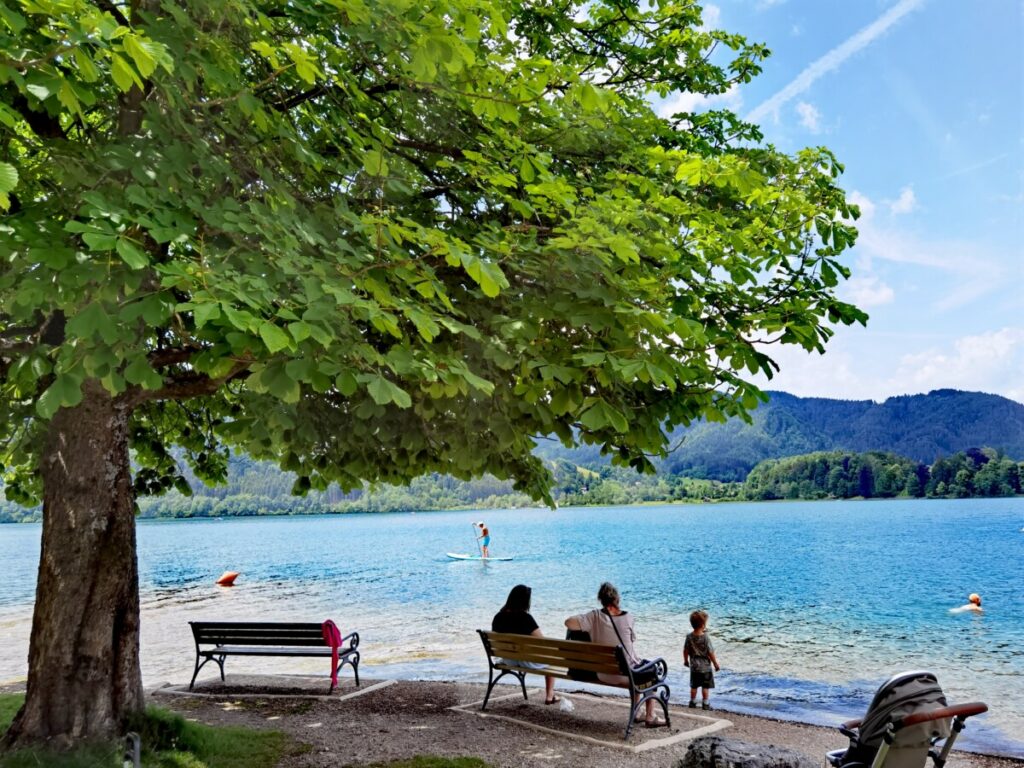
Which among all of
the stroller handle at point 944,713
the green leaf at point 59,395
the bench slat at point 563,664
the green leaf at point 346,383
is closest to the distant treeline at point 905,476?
the bench slat at point 563,664

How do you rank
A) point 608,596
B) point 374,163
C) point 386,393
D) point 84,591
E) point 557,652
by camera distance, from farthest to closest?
point 608,596 < point 557,652 < point 84,591 < point 374,163 < point 386,393

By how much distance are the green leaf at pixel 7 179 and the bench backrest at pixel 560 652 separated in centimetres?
671

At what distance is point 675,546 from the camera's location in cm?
7812

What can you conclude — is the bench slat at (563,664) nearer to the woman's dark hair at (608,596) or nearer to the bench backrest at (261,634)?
the woman's dark hair at (608,596)

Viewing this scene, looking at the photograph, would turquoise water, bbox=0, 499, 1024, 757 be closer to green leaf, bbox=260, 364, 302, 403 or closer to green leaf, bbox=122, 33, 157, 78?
green leaf, bbox=260, 364, 302, 403

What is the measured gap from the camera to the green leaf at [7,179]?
330cm

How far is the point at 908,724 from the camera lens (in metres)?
5.16

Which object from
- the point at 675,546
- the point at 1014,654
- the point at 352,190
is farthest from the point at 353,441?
the point at 675,546

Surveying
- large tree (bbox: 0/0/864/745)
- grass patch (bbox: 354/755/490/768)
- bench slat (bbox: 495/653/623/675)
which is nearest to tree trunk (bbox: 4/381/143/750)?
large tree (bbox: 0/0/864/745)

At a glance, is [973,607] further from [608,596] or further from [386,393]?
[386,393]

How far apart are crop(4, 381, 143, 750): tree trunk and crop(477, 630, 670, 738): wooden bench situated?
4.11 meters

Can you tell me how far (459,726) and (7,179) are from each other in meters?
7.39

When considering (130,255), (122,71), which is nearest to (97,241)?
(130,255)

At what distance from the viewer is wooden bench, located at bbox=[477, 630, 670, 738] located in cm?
825
